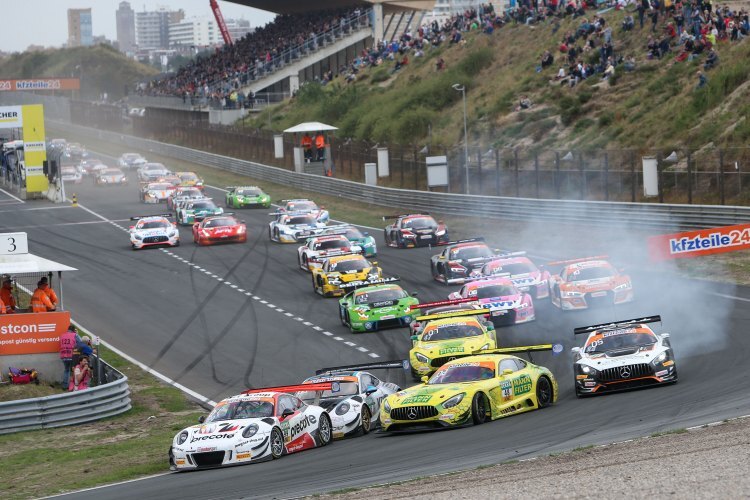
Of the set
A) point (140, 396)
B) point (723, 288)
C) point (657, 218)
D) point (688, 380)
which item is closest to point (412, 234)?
point (657, 218)

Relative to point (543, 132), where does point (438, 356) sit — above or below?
below

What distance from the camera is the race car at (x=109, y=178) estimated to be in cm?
7969

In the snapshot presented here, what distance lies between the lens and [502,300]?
1174 inches

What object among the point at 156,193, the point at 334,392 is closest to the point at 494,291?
the point at 334,392

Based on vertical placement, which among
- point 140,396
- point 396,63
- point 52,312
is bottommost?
point 140,396

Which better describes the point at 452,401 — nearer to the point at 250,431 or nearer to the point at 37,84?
the point at 250,431

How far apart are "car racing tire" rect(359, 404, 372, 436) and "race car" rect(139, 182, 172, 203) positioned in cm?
4667

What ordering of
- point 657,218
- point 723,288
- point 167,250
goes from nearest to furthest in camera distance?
point 723,288 < point 657,218 < point 167,250

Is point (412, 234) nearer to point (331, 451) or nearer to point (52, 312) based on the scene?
point (52, 312)

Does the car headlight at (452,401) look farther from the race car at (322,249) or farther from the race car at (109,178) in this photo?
the race car at (109,178)

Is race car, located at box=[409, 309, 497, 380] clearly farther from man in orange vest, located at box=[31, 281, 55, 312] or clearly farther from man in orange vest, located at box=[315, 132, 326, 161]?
man in orange vest, located at box=[315, 132, 326, 161]

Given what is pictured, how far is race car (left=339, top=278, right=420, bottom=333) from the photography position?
30.9 m

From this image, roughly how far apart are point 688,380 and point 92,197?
55.9 metres

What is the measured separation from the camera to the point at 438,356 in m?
24.7
